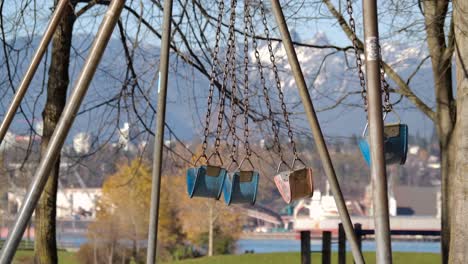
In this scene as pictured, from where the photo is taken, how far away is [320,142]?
6375 millimetres

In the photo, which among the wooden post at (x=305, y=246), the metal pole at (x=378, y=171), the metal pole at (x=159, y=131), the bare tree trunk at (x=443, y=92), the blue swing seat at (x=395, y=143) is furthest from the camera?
the wooden post at (x=305, y=246)

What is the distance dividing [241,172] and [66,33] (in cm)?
556

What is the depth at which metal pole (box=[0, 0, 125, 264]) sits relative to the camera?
5.98 m

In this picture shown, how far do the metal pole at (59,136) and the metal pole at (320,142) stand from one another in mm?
1085

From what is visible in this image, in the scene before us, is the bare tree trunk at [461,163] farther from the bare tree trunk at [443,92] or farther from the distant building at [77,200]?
the distant building at [77,200]

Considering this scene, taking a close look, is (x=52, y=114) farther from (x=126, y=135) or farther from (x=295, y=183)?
(x=295, y=183)

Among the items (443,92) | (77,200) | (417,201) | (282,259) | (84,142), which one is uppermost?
(417,201)

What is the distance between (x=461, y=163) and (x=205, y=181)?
2.66 metres

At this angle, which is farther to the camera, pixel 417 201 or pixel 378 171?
pixel 417 201

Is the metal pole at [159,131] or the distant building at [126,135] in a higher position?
the distant building at [126,135]

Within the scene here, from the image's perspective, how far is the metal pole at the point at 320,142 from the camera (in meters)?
6.17

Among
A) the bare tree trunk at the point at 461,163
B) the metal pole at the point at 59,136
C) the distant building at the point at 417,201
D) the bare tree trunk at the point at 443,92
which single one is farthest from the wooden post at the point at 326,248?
the distant building at the point at 417,201

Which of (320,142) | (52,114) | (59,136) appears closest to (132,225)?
(52,114)

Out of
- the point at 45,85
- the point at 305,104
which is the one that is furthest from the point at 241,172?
the point at 45,85
